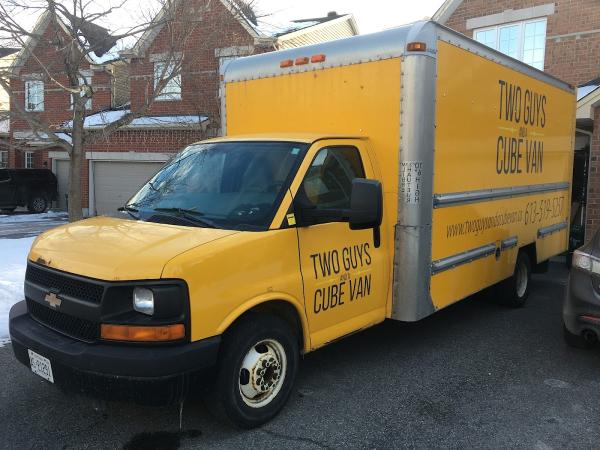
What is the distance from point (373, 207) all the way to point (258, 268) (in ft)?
2.82

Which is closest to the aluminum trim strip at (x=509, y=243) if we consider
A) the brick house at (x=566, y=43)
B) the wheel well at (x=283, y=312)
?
the wheel well at (x=283, y=312)

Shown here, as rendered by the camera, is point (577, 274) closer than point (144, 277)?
No

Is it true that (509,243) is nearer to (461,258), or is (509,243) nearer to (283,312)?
(461,258)

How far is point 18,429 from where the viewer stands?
11.6ft

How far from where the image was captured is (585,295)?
4617 mm

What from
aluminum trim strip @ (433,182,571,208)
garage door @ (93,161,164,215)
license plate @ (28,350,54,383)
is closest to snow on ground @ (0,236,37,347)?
license plate @ (28,350,54,383)

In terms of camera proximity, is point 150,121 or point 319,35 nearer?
point 150,121

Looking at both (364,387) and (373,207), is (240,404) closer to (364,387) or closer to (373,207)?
(364,387)

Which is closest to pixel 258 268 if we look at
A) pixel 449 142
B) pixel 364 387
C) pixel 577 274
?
pixel 364 387

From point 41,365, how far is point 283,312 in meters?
1.54

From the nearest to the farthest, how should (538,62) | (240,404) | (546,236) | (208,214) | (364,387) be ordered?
1. (240,404)
2. (208,214)
3. (364,387)
4. (546,236)
5. (538,62)

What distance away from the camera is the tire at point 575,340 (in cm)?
509

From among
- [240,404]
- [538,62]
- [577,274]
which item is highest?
[538,62]

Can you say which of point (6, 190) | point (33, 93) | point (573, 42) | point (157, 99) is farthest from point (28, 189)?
point (573, 42)
